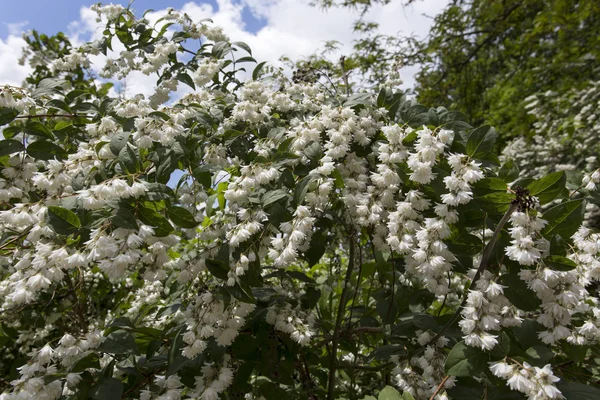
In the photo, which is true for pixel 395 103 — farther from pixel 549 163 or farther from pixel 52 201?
pixel 549 163

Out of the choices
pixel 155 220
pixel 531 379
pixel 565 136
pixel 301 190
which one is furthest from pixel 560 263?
pixel 565 136

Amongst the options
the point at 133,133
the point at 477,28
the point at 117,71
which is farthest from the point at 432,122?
the point at 477,28

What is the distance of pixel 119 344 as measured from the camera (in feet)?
5.16

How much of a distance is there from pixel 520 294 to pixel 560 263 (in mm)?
161

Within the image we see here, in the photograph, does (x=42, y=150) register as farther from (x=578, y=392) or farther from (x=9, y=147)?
(x=578, y=392)

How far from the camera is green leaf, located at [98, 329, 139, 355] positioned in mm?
1538

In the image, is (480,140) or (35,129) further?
(35,129)

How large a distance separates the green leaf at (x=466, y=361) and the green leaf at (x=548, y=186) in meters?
0.54

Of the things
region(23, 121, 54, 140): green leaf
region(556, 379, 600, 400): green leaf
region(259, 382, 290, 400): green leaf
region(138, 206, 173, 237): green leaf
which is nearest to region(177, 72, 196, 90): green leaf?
region(23, 121, 54, 140): green leaf

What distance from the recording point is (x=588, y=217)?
6090mm

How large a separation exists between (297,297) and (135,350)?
2.40ft

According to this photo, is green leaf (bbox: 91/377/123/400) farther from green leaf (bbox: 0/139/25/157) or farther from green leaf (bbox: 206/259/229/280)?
green leaf (bbox: 0/139/25/157)

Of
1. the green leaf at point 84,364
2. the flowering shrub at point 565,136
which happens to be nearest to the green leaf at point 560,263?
the green leaf at point 84,364

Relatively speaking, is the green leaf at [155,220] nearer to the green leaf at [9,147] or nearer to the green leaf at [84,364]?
the green leaf at [84,364]
